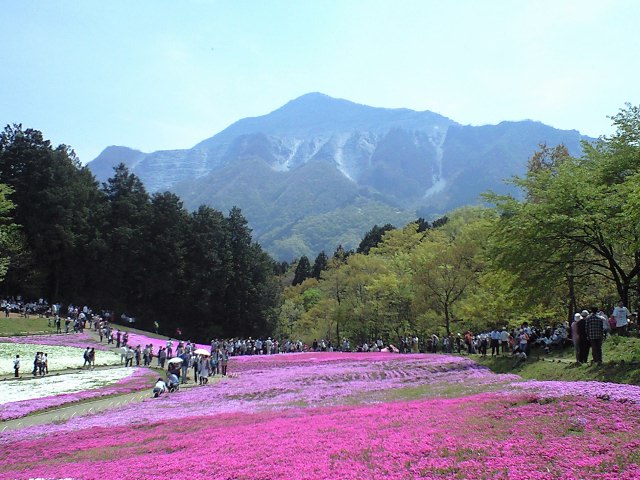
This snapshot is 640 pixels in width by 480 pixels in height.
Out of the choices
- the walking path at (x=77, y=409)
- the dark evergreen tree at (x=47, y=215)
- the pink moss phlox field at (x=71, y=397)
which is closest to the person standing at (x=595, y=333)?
the walking path at (x=77, y=409)

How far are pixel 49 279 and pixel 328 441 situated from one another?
235ft

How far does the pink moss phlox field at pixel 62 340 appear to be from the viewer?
142ft

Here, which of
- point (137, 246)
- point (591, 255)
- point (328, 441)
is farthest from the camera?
point (137, 246)

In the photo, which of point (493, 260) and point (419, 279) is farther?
point (419, 279)

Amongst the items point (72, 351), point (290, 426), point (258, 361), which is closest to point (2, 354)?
point (72, 351)

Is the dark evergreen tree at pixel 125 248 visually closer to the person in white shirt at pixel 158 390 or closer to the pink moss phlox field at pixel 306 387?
the pink moss phlox field at pixel 306 387

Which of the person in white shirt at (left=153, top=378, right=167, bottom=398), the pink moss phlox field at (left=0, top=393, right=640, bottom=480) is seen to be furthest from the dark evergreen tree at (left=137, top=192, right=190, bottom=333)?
the pink moss phlox field at (left=0, top=393, right=640, bottom=480)

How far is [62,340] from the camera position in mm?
45344

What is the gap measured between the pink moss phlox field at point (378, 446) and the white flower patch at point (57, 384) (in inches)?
416

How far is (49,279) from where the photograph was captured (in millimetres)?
73375

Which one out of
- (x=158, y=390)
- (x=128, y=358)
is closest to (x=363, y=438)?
(x=158, y=390)

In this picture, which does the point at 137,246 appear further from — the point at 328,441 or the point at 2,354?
the point at 328,441

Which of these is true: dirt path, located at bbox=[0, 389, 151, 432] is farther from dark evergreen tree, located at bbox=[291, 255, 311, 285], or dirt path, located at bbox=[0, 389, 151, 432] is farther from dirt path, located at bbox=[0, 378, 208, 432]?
dark evergreen tree, located at bbox=[291, 255, 311, 285]

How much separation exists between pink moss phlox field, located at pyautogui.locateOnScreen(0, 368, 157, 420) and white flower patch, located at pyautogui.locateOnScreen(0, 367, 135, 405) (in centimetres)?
77
